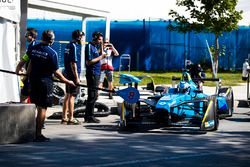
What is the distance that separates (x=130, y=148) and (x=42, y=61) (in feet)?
6.75

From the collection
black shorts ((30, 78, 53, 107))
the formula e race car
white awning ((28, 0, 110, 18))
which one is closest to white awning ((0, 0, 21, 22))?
the formula e race car

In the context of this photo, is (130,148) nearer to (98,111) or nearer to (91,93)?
(91,93)

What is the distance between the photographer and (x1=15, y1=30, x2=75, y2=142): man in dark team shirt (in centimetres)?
1088

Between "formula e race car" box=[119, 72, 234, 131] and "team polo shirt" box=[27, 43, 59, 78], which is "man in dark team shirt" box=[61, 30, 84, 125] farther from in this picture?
"team polo shirt" box=[27, 43, 59, 78]

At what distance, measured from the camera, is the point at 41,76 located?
10.9 meters

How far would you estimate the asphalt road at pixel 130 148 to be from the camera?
9.01 metres

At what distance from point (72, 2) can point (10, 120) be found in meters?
12.0

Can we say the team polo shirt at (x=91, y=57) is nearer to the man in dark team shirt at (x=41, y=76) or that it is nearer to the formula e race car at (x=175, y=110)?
the formula e race car at (x=175, y=110)

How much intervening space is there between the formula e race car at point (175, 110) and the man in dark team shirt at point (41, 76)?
2155 mm

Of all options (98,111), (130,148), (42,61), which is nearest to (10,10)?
(98,111)

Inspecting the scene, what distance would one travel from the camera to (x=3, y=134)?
33.9 feet

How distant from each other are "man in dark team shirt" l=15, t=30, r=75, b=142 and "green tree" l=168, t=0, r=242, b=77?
22113 mm

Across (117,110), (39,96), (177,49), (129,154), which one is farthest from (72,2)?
(177,49)

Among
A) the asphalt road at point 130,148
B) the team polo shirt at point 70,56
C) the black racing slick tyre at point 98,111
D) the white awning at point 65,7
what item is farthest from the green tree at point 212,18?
the team polo shirt at point 70,56
